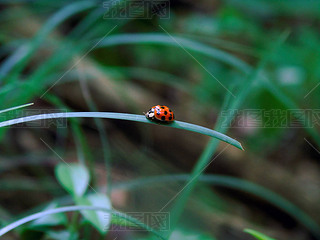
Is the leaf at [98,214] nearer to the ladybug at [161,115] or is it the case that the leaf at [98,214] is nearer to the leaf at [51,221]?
the leaf at [51,221]

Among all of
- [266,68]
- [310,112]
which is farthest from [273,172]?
[266,68]

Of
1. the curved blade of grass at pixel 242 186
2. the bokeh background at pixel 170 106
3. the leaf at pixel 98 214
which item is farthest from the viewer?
the bokeh background at pixel 170 106

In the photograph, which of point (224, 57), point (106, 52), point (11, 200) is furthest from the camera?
point (106, 52)

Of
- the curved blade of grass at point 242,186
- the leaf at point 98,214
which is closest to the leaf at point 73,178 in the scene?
the leaf at point 98,214

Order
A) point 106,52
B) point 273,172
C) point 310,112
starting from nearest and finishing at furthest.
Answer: point 273,172
point 310,112
point 106,52

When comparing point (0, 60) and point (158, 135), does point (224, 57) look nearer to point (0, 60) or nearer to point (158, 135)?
point (158, 135)

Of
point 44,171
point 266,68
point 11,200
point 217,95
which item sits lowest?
point 11,200
